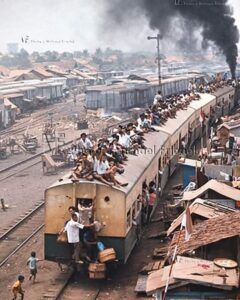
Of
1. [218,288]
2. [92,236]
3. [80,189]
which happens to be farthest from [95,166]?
[218,288]

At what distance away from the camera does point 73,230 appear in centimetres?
1278

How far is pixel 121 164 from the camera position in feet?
50.5

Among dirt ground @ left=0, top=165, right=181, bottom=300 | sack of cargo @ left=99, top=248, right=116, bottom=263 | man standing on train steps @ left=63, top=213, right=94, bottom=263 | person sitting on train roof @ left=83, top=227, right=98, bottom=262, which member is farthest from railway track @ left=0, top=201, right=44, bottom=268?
sack of cargo @ left=99, top=248, right=116, bottom=263

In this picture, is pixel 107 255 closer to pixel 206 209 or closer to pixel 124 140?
pixel 206 209

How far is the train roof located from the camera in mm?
14266

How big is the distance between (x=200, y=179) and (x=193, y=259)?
727cm

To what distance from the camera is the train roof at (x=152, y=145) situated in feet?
46.8

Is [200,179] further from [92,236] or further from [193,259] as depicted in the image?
[193,259]

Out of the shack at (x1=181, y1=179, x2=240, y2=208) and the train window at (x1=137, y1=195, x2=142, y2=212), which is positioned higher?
the shack at (x1=181, y1=179, x2=240, y2=208)

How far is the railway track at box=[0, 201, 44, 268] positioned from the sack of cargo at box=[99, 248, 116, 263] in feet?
11.5

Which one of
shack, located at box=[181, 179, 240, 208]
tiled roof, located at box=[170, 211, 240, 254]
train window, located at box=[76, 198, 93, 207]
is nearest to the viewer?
tiled roof, located at box=[170, 211, 240, 254]

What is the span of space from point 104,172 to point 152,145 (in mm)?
5767

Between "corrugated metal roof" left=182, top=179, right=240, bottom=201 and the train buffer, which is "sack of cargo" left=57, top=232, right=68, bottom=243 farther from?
the train buffer

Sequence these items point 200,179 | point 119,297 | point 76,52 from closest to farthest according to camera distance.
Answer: point 119,297 → point 200,179 → point 76,52
